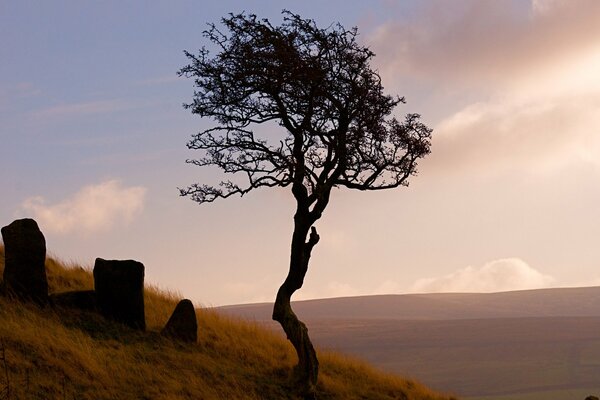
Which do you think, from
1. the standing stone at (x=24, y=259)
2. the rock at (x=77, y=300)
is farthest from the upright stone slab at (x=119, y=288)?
the standing stone at (x=24, y=259)

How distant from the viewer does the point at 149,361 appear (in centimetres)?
2191

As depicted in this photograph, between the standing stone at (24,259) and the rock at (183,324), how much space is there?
412 centimetres

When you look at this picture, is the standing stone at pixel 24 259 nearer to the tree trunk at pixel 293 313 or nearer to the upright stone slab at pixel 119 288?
the upright stone slab at pixel 119 288

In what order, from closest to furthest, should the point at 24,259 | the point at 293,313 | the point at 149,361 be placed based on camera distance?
the point at 149,361 < the point at 24,259 < the point at 293,313

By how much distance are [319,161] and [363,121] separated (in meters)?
2.31

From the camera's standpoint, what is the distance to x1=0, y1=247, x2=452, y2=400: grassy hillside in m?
18.7

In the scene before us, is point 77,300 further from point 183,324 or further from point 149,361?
point 149,361

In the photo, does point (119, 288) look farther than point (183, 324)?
No

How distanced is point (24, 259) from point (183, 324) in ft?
18.0

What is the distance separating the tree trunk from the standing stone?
756 centimetres

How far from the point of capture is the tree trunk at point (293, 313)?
24000 millimetres

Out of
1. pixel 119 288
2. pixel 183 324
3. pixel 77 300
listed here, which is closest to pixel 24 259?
pixel 77 300

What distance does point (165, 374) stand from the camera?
21.0 metres

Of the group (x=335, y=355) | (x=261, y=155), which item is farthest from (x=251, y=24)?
(x=335, y=355)
